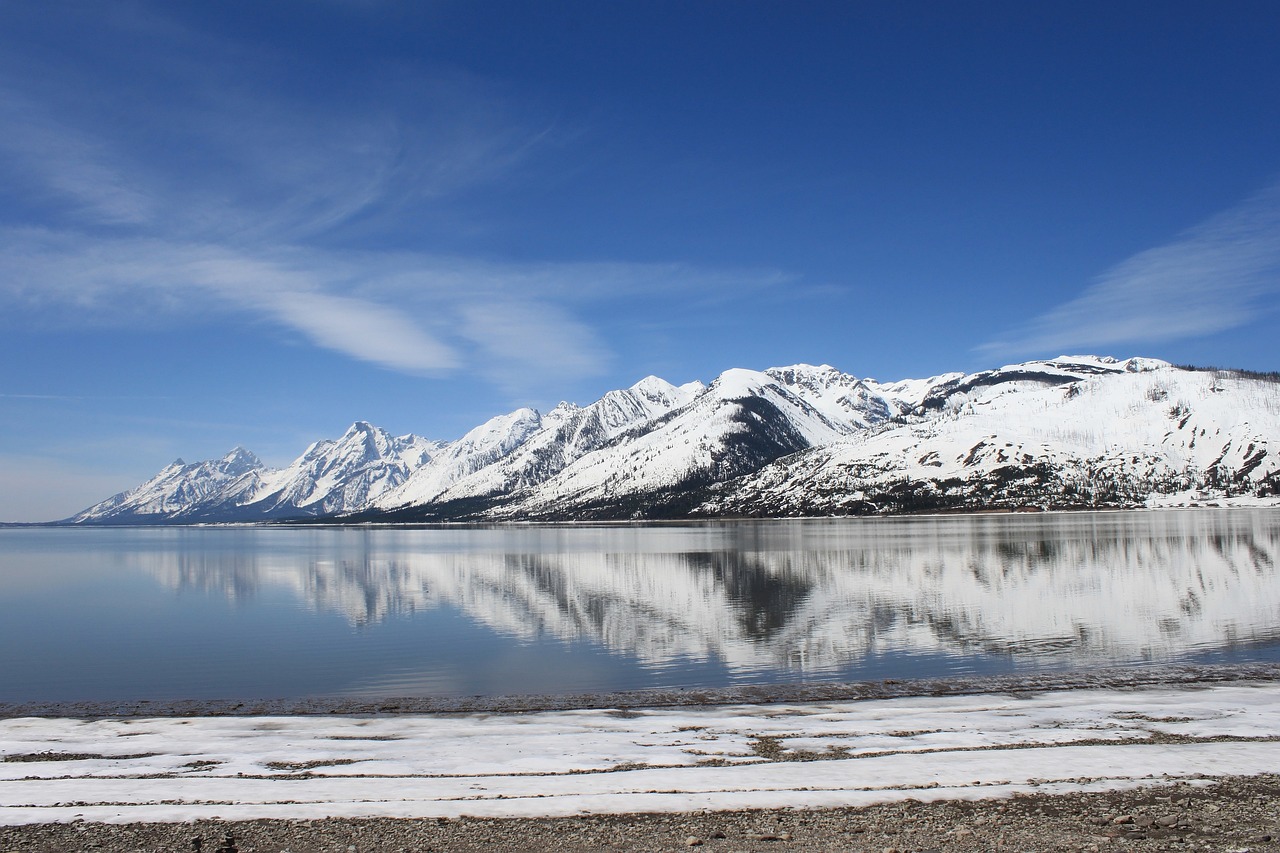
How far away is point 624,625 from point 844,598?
19.6 m

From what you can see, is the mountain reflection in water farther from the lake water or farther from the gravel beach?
→ the gravel beach

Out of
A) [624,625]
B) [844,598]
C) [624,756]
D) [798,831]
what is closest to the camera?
[798,831]

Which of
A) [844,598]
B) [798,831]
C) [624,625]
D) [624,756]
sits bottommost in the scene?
[844,598]

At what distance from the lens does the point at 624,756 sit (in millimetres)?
21469

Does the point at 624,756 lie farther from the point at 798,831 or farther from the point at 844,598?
the point at 844,598

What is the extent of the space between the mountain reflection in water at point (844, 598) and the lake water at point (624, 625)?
0.31 meters

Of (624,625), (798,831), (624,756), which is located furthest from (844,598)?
Answer: (798,831)

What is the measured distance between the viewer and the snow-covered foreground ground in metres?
17.8

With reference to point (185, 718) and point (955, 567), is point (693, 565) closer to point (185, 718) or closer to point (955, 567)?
point (955, 567)

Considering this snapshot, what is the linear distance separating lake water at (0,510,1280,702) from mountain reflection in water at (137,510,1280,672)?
0.31 m

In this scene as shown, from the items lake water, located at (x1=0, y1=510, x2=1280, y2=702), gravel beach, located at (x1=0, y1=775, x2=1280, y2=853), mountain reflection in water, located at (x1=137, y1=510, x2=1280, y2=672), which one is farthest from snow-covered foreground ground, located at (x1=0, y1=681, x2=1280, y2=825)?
mountain reflection in water, located at (x1=137, y1=510, x2=1280, y2=672)

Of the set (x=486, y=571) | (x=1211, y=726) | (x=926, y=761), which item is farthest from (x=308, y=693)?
(x=486, y=571)

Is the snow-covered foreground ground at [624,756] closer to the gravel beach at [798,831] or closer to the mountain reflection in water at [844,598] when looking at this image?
the gravel beach at [798,831]

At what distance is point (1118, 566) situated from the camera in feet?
278
